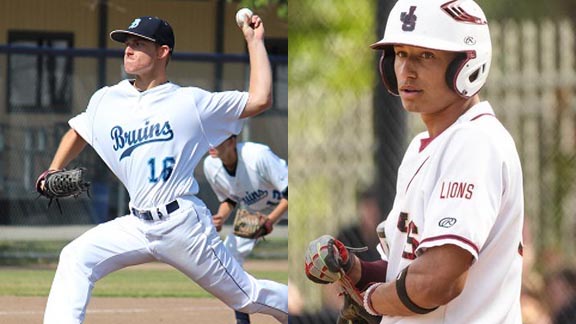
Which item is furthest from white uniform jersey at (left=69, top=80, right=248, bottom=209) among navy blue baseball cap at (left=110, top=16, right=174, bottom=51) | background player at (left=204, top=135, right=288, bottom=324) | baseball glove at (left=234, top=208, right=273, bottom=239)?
background player at (left=204, top=135, right=288, bottom=324)

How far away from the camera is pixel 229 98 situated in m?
5.87

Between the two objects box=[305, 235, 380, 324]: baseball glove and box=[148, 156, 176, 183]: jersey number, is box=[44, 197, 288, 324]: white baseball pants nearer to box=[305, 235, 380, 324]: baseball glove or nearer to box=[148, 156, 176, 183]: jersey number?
box=[148, 156, 176, 183]: jersey number

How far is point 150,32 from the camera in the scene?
607 cm

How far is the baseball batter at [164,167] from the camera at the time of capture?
5613 mm

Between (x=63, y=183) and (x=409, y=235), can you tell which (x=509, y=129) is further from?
(x=409, y=235)

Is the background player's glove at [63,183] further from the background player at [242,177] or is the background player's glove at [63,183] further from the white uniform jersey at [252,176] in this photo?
the white uniform jersey at [252,176]

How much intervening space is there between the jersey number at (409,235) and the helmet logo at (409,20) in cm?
34

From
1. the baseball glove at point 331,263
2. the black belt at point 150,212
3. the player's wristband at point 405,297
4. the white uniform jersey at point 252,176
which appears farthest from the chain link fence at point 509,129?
the player's wristband at point 405,297

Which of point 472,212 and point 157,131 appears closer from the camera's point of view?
point 472,212

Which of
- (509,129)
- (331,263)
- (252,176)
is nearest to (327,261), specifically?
(331,263)

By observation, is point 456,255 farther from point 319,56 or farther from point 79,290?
point 319,56

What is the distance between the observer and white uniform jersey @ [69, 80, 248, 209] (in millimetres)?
5730

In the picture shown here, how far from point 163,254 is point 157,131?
57 centimetres

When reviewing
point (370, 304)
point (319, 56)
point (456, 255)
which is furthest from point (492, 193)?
point (319, 56)
